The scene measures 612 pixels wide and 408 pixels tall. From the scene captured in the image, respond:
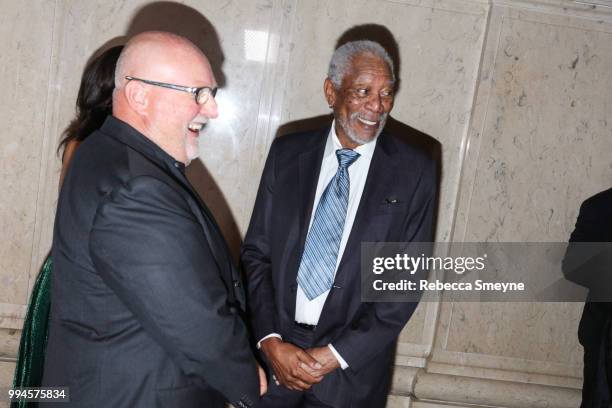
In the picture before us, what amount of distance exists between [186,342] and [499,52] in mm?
2541

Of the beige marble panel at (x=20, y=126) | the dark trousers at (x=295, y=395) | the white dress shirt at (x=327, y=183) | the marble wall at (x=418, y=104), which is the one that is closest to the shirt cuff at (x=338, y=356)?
the white dress shirt at (x=327, y=183)

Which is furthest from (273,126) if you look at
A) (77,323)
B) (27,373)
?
(77,323)

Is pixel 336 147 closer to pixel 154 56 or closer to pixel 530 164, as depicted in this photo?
pixel 154 56

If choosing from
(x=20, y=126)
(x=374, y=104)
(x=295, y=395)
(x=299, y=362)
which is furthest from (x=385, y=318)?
(x=20, y=126)

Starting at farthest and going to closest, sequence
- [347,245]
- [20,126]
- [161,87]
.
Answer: [20,126] → [347,245] → [161,87]

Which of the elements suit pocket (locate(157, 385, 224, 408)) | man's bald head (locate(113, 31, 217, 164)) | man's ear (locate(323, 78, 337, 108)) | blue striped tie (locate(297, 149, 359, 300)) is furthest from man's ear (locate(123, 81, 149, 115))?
man's ear (locate(323, 78, 337, 108))

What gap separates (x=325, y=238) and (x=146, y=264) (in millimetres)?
1028

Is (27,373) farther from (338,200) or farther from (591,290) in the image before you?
(591,290)

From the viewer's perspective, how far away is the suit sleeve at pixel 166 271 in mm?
1507

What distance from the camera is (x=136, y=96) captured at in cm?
168

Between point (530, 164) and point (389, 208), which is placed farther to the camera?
point (530, 164)

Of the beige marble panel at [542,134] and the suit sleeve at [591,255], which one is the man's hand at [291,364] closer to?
the suit sleeve at [591,255]

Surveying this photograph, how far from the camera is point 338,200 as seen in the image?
2441 millimetres

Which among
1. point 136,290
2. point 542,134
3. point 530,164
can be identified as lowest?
point 136,290
